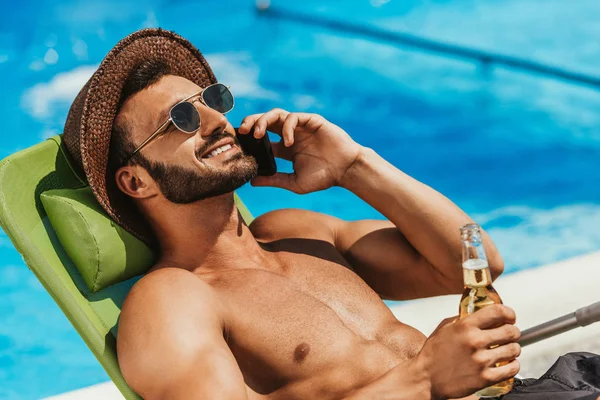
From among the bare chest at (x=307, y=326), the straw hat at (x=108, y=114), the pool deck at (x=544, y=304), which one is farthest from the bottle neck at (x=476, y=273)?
the pool deck at (x=544, y=304)

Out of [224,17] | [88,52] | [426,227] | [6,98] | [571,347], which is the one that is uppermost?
[224,17]

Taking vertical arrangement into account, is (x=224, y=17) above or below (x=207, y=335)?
above

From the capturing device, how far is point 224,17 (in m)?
9.87

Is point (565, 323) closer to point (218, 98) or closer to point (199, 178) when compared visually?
point (199, 178)

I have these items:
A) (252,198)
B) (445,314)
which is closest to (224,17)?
(252,198)

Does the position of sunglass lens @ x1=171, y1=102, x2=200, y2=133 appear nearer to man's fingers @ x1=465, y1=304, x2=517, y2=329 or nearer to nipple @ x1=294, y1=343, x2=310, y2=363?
nipple @ x1=294, y1=343, x2=310, y2=363

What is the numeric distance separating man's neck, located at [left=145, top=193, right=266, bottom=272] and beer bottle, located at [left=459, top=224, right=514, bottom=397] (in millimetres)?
816

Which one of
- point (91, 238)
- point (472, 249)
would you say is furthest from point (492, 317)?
point (91, 238)

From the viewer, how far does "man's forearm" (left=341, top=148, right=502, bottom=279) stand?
2914mm

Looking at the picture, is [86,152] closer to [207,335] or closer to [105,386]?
[207,335]

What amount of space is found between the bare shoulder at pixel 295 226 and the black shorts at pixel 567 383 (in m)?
0.88

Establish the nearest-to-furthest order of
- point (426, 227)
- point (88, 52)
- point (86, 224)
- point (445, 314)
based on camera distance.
Result: point (86, 224)
point (426, 227)
point (445, 314)
point (88, 52)

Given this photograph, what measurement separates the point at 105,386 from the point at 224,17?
6899mm

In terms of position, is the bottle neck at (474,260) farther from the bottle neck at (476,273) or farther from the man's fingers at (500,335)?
the man's fingers at (500,335)
